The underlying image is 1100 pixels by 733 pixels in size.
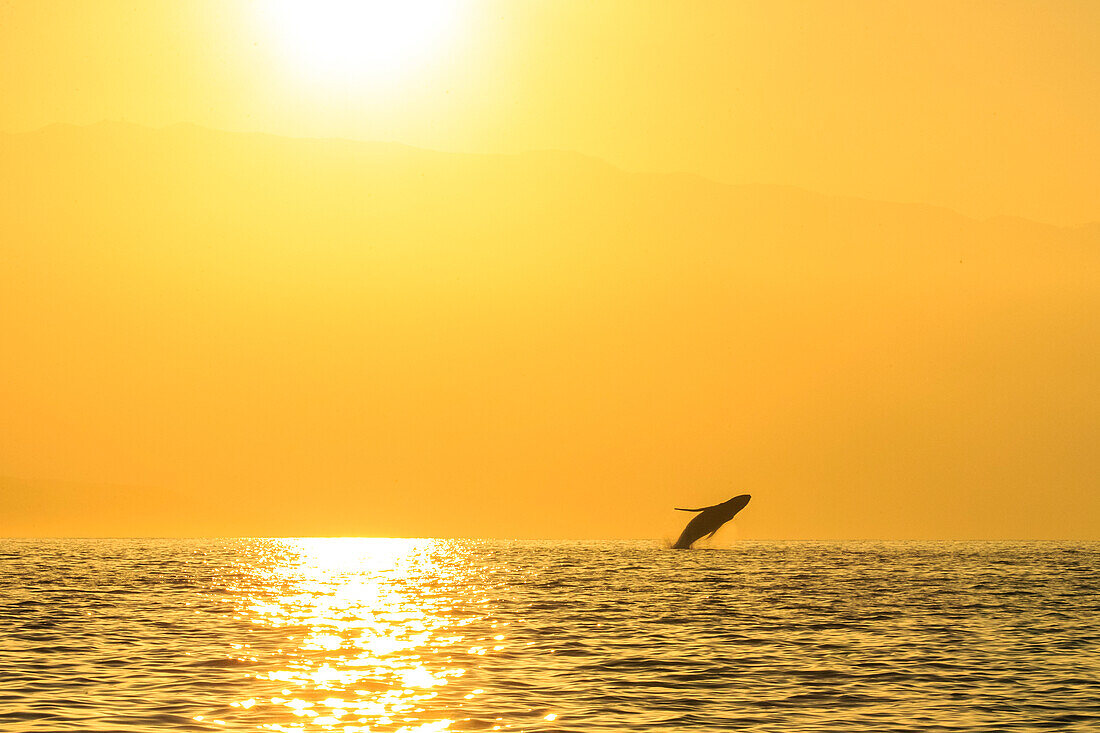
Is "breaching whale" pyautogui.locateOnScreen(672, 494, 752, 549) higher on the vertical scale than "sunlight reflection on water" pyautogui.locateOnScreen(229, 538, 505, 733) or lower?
higher

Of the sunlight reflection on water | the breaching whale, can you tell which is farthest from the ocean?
the breaching whale

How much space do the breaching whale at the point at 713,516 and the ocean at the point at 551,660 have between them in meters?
37.8

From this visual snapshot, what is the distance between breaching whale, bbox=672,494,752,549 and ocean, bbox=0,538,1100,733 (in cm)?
3783

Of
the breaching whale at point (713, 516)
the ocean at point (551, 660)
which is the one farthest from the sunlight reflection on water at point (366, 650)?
the breaching whale at point (713, 516)

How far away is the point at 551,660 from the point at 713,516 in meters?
67.1

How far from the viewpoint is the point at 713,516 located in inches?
3647

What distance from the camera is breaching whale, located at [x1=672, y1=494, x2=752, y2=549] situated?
89438mm

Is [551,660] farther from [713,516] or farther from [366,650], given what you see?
[713,516]

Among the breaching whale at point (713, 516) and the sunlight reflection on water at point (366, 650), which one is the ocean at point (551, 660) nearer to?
the sunlight reflection on water at point (366, 650)

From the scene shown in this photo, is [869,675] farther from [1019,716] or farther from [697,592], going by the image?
[697,592]

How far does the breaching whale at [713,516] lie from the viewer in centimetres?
8944

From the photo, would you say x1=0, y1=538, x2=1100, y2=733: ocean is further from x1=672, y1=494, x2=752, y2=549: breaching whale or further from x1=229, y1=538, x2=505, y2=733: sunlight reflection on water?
x1=672, y1=494, x2=752, y2=549: breaching whale

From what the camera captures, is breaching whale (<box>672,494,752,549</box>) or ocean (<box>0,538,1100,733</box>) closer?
ocean (<box>0,538,1100,733</box>)

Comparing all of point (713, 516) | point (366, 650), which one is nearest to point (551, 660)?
point (366, 650)
